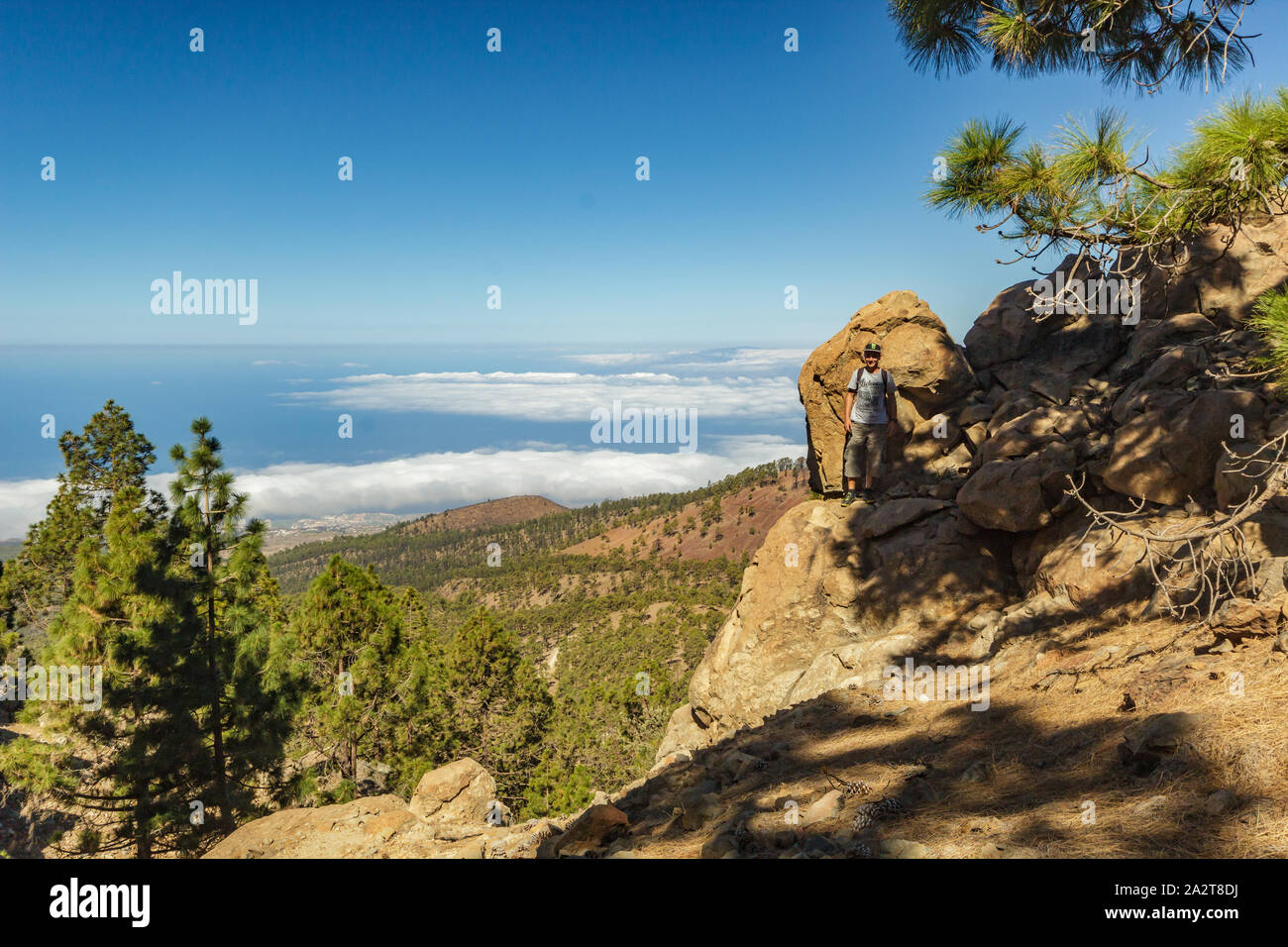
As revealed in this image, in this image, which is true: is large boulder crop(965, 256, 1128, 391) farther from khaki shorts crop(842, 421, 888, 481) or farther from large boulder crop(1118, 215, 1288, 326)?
khaki shorts crop(842, 421, 888, 481)

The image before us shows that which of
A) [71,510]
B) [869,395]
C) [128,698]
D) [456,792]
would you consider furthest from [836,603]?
[71,510]

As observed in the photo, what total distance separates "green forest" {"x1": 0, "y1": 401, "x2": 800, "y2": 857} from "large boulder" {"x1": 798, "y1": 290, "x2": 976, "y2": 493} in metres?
12.3

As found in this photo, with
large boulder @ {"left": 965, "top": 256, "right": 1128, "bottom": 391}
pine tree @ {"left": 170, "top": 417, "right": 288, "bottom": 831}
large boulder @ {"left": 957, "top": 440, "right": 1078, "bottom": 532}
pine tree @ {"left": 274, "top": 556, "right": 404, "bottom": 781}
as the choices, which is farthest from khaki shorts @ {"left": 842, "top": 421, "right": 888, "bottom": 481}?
pine tree @ {"left": 274, "top": 556, "right": 404, "bottom": 781}

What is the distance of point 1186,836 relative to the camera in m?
3.77

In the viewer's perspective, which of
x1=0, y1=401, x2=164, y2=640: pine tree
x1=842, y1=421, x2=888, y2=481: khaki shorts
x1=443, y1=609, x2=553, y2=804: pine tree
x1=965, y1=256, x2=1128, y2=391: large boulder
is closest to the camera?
x1=842, y1=421, x2=888, y2=481: khaki shorts

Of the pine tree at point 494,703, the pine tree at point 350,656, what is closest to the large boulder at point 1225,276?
the pine tree at point 350,656

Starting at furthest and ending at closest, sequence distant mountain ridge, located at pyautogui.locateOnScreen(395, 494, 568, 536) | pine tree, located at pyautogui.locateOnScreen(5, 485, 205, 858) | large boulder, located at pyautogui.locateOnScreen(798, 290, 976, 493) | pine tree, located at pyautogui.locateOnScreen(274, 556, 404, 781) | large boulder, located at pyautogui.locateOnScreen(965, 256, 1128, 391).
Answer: distant mountain ridge, located at pyautogui.locateOnScreen(395, 494, 568, 536), pine tree, located at pyautogui.locateOnScreen(274, 556, 404, 781), pine tree, located at pyautogui.locateOnScreen(5, 485, 205, 858), large boulder, located at pyautogui.locateOnScreen(798, 290, 976, 493), large boulder, located at pyautogui.locateOnScreen(965, 256, 1128, 391)

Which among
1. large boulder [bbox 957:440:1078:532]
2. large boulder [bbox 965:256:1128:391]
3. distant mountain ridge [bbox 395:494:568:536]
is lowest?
distant mountain ridge [bbox 395:494:568:536]

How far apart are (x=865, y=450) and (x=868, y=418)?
3.26 feet

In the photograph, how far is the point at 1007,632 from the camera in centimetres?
923

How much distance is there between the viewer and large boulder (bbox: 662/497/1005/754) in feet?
36.2
